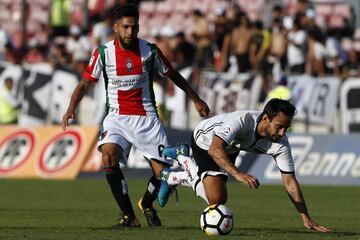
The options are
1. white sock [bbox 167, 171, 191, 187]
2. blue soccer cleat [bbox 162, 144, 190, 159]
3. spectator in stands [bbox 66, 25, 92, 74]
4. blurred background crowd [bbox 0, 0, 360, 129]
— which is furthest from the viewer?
spectator in stands [bbox 66, 25, 92, 74]

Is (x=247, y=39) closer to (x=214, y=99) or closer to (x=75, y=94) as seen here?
(x=214, y=99)

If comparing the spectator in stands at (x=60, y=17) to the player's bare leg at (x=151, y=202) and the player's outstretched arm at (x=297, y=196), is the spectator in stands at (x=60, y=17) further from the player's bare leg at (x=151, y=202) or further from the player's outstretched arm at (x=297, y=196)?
the player's outstretched arm at (x=297, y=196)

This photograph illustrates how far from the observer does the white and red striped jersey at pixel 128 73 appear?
12.9 metres

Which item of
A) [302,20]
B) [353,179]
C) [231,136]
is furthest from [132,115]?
[302,20]

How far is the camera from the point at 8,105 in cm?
2680

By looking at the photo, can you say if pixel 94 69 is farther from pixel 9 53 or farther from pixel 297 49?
pixel 9 53

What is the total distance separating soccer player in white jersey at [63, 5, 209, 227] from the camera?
12750mm

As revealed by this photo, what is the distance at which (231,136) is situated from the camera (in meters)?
11.5

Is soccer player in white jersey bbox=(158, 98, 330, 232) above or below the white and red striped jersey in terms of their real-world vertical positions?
below

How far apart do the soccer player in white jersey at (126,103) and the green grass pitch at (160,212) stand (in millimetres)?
656

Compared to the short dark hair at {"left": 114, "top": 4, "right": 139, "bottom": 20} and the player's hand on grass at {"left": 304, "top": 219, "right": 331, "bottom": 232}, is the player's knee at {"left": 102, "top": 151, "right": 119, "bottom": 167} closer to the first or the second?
the short dark hair at {"left": 114, "top": 4, "right": 139, "bottom": 20}

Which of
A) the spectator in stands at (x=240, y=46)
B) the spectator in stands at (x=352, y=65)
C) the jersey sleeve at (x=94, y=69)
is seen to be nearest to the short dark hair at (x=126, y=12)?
the jersey sleeve at (x=94, y=69)

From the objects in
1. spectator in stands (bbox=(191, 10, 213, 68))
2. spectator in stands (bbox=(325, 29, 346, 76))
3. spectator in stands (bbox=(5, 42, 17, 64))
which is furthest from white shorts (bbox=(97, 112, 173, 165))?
spectator in stands (bbox=(5, 42, 17, 64))

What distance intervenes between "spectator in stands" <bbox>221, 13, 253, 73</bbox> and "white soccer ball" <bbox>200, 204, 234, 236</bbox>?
15572 mm
